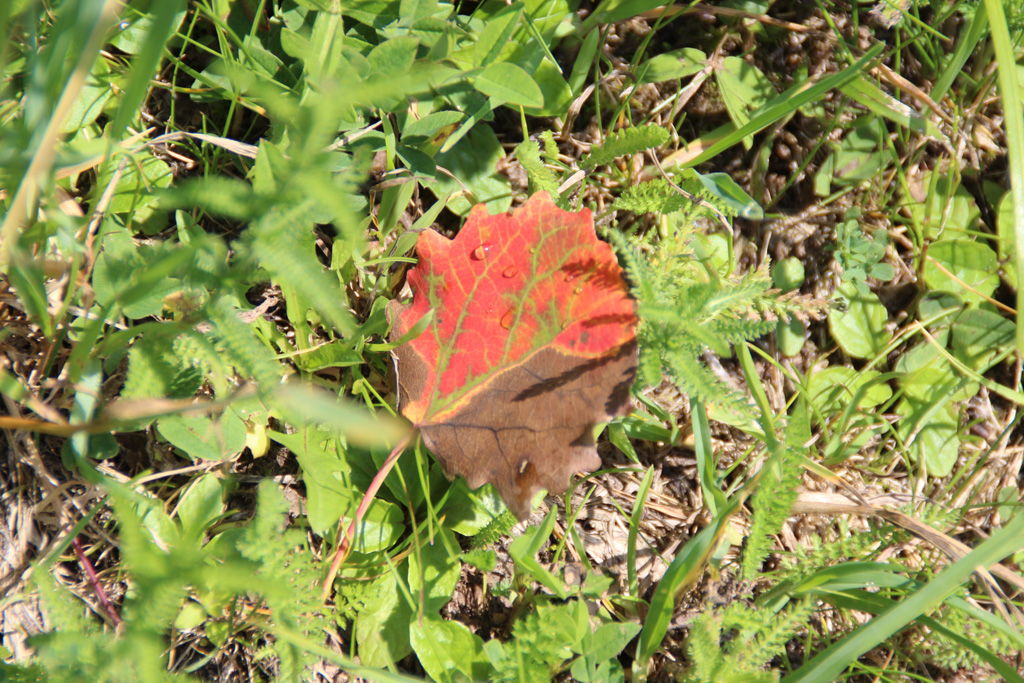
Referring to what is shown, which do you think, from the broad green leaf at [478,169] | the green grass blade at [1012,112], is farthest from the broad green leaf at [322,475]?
the green grass blade at [1012,112]

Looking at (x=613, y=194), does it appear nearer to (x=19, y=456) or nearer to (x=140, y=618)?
(x=140, y=618)

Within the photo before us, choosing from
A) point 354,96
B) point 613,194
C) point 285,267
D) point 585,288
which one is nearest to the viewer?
point 354,96

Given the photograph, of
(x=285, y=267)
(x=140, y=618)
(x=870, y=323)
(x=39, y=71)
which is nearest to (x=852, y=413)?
(x=870, y=323)

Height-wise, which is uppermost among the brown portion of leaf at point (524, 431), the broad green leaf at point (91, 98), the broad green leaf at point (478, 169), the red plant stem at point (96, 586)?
the broad green leaf at point (478, 169)

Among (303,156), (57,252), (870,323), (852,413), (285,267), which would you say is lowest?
(57,252)

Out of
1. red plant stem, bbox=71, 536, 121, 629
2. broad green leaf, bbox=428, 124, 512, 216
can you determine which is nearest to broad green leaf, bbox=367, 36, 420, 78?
broad green leaf, bbox=428, 124, 512, 216

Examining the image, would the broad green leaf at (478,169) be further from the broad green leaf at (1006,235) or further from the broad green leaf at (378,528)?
the broad green leaf at (1006,235)
